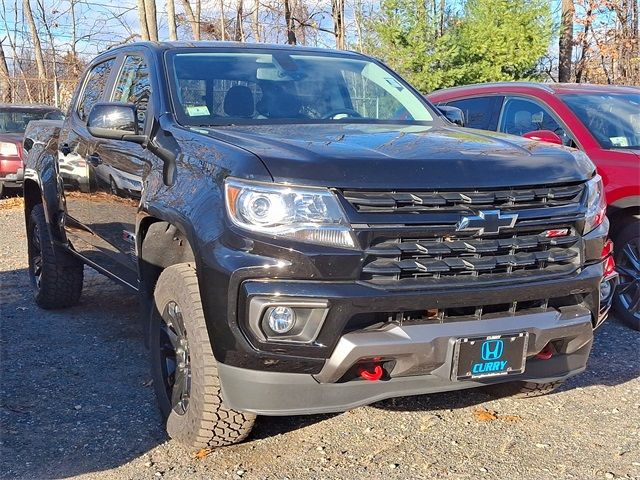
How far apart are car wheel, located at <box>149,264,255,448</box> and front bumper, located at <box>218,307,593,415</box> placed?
0.52ft

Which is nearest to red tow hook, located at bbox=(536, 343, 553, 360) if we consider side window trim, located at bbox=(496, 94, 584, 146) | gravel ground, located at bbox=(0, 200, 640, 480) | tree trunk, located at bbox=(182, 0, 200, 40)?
gravel ground, located at bbox=(0, 200, 640, 480)

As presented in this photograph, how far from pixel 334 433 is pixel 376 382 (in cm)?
77

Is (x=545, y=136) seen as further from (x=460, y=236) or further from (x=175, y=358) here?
(x=175, y=358)

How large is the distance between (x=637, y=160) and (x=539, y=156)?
2.31m

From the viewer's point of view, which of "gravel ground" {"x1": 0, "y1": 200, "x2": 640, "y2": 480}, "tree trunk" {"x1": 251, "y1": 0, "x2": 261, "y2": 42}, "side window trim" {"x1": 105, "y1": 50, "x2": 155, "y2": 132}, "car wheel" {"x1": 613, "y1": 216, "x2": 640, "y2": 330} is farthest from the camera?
"tree trunk" {"x1": 251, "y1": 0, "x2": 261, "y2": 42}

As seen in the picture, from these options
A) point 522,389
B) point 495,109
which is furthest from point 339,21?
point 522,389

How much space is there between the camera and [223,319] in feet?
9.70

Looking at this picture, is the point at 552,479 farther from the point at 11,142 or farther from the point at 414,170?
the point at 11,142

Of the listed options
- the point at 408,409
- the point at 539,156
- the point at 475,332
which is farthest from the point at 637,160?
the point at 475,332

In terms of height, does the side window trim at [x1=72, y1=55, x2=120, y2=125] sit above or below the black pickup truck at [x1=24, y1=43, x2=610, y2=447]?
above

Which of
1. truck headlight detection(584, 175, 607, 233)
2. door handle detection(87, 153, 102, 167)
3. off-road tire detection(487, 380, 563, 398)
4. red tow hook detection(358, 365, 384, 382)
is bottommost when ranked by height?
off-road tire detection(487, 380, 563, 398)

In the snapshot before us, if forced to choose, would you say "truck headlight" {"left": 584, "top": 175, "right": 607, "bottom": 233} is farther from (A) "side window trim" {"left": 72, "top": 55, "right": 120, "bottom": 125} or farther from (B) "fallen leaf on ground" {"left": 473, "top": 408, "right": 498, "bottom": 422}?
(A) "side window trim" {"left": 72, "top": 55, "right": 120, "bottom": 125}

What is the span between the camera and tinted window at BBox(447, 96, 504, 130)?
650 centimetres

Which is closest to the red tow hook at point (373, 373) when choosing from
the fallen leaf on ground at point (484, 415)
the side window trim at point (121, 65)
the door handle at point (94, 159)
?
the fallen leaf on ground at point (484, 415)
